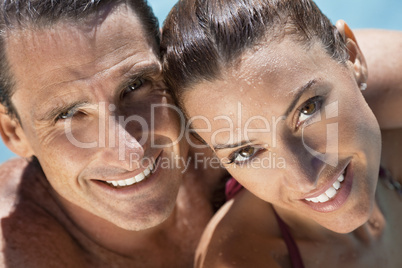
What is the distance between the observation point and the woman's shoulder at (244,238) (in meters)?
2.80

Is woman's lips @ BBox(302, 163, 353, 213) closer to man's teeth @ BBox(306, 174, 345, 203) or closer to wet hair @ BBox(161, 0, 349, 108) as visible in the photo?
man's teeth @ BBox(306, 174, 345, 203)

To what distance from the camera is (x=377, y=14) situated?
7684 millimetres

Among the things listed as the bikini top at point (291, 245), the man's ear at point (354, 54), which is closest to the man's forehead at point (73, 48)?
the man's ear at point (354, 54)

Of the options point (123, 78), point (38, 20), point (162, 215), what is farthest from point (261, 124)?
point (38, 20)

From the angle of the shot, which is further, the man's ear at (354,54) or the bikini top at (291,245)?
the bikini top at (291,245)

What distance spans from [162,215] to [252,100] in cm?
95

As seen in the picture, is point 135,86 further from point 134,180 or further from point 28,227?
point 28,227

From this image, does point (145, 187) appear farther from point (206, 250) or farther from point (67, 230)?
point (67, 230)

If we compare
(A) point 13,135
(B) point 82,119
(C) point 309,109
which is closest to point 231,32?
(C) point 309,109

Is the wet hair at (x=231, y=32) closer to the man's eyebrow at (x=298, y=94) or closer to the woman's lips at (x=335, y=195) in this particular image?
the man's eyebrow at (x=298, y=94)

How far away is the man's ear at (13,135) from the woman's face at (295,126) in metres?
0.94

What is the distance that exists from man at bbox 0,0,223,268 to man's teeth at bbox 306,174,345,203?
2.62 feet

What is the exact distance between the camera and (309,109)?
2.26 metres

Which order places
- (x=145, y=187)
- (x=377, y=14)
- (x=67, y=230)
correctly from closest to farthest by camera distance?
(x=145, y=187) < (x=67, y=230) < (x=377, y=14)
